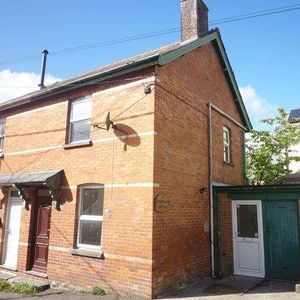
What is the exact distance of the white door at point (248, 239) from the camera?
425 inches

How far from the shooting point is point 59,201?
34.2ft

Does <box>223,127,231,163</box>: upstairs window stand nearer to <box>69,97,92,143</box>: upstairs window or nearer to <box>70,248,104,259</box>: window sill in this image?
<box>69,97,92,143</box>: upstairs window

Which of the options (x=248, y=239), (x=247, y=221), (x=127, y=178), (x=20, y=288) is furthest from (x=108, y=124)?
(x=248, y=239)

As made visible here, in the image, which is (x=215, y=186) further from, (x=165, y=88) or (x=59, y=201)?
(x=59, y=201)

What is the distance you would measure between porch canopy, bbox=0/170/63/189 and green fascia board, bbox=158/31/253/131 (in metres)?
4.87

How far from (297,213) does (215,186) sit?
9.31 feet

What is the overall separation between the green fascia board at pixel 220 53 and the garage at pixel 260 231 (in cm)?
499

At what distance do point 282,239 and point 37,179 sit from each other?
8.12 meters

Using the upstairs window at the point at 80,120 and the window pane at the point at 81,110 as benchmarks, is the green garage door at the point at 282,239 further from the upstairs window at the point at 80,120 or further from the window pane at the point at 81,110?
the window pane at the point at 81,110

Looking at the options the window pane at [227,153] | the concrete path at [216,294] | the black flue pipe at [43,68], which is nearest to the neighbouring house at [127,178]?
the concrete path at [216,294]

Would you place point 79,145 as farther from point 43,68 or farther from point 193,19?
point 43,68

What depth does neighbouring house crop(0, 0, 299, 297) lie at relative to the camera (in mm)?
8805

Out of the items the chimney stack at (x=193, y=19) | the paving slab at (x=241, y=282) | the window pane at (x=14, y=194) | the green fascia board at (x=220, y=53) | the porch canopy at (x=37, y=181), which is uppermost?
the chimney stack at (x=193, y=19)

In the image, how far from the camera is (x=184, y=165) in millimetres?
10203
